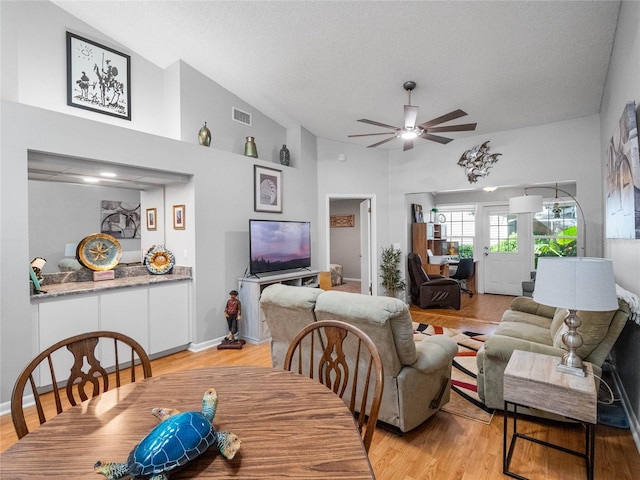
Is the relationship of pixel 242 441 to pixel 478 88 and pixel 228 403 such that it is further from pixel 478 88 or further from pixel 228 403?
pixel 478 88

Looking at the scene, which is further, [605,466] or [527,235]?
[527,235]

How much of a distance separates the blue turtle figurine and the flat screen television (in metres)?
3.25

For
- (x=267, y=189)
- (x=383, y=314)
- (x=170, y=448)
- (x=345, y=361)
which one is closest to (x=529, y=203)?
(x=267, y=189)

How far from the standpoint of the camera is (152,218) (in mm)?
4090

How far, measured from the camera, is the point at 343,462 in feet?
2.77

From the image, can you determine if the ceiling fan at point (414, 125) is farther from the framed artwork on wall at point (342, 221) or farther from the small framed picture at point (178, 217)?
the framed artwork on wall at point (342, 221)

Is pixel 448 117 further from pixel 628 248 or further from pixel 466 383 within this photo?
pixel 466 383

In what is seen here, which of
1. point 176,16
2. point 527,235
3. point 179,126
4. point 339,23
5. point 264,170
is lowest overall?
point 527,235

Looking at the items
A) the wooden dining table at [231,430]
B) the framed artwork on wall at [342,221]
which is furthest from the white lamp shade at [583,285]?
the framed artwork on wall at [342,221]

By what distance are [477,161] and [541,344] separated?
11.2 ft

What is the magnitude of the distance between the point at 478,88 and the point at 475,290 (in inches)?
193

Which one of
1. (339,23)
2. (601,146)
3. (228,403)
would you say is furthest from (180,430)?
(601,146)

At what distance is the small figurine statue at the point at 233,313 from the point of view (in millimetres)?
3861

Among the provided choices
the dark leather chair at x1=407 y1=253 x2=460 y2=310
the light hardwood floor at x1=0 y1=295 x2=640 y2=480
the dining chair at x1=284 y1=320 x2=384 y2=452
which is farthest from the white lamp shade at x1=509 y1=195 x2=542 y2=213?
the dining chair at x1=284 y1=320 x2=384 y2=452
